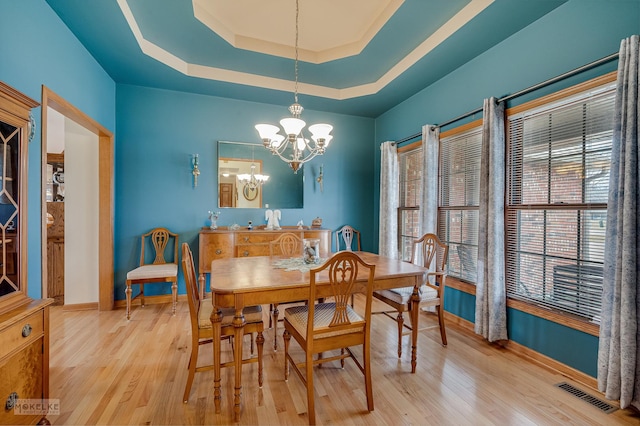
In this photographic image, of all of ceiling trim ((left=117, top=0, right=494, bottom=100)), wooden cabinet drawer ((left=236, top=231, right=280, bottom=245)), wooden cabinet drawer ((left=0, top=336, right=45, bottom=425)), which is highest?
ceiling trim ((left=117, top=0, right=494, bottom=100))

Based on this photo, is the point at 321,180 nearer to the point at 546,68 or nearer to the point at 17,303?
the point at 546,68

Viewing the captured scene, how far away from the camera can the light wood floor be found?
5.65 ft

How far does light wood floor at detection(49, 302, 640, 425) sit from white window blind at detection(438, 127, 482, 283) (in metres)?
0.85

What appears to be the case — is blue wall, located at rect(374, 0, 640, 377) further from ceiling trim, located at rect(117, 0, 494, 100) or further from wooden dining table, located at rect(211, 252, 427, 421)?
wooden dining table, located at rect(211, 252, 427, 421)

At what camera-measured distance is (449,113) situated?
331cm

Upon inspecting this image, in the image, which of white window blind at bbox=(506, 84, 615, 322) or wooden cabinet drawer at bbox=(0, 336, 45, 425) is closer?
wooden cabinet drawer at bbox=(0, 336, 45, 425)

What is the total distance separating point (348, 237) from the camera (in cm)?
459

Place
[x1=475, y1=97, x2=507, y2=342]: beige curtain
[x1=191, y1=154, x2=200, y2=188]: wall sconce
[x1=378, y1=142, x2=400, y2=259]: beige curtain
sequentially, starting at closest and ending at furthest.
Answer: [x1=475, y1=97, x2=507, y2=342]: beige curtain
[x1=191, y1=154, x2=200, y2=188]: wall sconce
[x1=378, y1=142, x2=400, y2=259]: beige curtain

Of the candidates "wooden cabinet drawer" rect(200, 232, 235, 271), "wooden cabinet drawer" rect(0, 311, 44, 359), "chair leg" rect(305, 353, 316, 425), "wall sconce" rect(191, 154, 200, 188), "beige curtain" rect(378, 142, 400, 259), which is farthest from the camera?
"beige curtain" rect(378, 142, 400, 259)

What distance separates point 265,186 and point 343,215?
4.59ft

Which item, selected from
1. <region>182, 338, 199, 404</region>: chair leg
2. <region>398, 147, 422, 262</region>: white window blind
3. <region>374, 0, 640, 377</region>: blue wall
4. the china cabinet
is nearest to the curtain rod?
<region>374, 0, 640, 377</region>: blue wall

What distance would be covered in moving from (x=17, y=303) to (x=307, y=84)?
363 centimetres

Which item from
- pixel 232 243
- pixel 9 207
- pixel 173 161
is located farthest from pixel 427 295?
pixel 173 161

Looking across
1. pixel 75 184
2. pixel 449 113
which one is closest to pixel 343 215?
pixel 449 113
